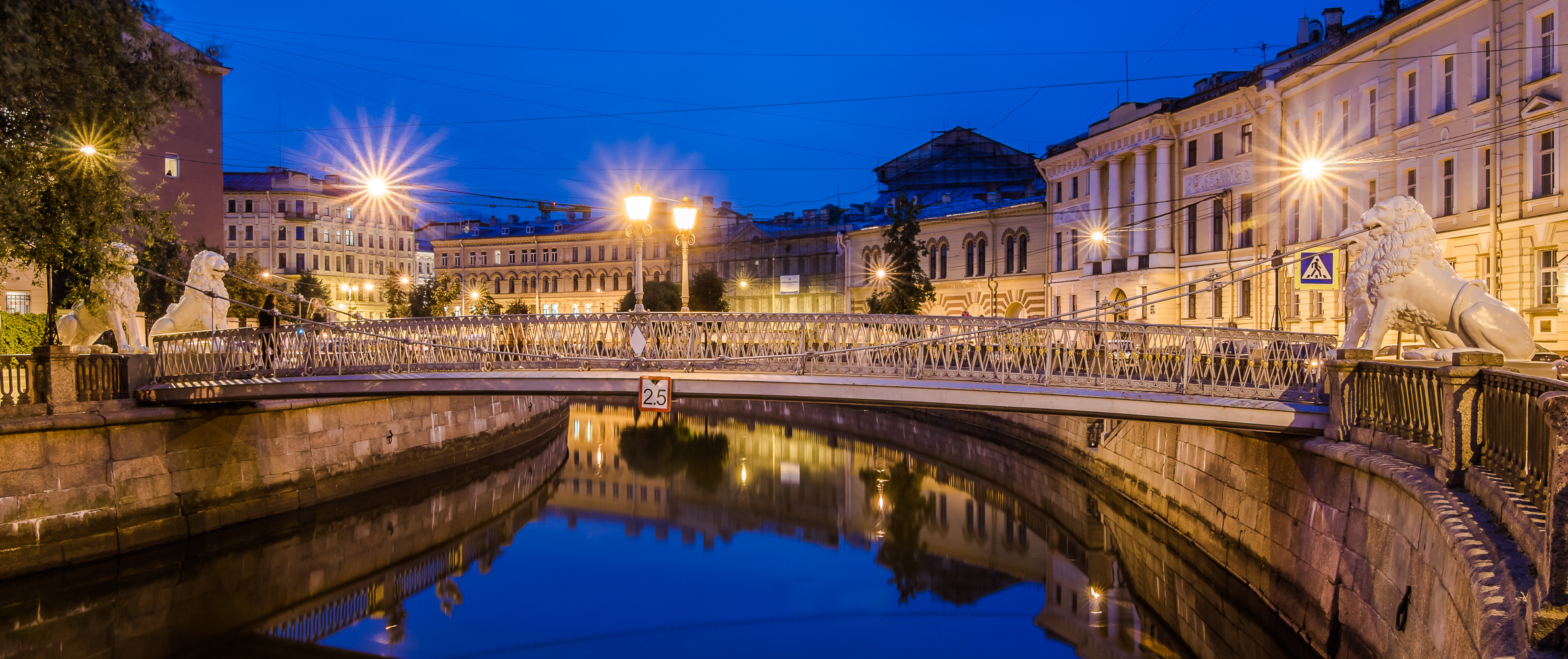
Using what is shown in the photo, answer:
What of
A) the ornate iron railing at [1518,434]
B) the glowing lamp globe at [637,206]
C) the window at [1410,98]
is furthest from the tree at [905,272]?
the ornate iron railing at [1518,434]

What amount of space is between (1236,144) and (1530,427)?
29236 mm

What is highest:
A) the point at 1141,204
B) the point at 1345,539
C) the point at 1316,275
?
the point at 1141,204

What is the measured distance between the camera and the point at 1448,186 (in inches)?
909

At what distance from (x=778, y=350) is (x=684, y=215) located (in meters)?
2.37

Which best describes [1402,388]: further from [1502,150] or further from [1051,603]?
[1502,150]

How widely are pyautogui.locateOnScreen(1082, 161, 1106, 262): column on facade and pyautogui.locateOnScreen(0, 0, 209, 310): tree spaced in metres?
33.2

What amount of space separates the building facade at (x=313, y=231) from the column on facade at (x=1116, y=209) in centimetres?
5331

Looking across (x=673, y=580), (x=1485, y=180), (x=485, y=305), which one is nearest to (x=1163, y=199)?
(x=1485, y=180)

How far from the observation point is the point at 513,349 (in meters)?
16.7

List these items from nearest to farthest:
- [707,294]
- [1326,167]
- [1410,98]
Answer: [1410,98] → [1326,167] → [707,294]

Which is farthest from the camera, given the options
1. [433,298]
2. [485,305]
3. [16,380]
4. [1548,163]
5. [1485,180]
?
[485,305]

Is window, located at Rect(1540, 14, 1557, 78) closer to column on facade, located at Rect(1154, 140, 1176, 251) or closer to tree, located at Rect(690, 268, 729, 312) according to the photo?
column on facade, located at Rect(1154, 140, 1176, 251)

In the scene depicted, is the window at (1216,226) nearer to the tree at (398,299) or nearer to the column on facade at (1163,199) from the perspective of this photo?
the column on facade at (1163,199)

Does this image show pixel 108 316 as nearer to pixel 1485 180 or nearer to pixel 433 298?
pixel 1485 180
